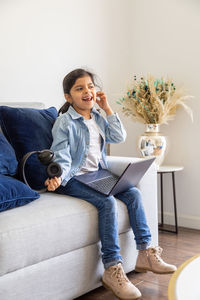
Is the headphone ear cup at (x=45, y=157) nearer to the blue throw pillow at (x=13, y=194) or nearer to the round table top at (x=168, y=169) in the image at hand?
the blue throw pillow at (x=13, y=194)

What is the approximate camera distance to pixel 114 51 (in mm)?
3277

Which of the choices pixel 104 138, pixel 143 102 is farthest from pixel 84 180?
pixel 143 102

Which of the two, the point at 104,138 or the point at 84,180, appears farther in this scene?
the point at 104,138

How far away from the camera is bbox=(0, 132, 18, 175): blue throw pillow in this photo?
1.82 metres

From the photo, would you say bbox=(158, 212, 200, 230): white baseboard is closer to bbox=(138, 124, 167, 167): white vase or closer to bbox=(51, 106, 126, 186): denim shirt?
bbox=(138, 124, 167, 167): white vase

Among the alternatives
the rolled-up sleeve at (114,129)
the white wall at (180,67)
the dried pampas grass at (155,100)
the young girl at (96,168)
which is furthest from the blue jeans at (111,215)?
the white wall at (180,67)

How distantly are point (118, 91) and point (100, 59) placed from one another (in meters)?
0.32

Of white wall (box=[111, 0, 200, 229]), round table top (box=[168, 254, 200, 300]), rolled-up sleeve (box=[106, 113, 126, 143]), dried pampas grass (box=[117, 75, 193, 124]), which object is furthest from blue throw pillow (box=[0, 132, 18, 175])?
white wall (box=[111, 0, 200, 229])

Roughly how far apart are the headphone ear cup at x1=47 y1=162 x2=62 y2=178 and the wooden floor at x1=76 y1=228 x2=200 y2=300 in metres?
0.58

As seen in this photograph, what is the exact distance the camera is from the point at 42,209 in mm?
1637

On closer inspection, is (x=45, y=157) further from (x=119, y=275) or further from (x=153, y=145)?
(x=153, y=145)

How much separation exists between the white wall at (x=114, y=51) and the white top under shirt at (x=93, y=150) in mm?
678

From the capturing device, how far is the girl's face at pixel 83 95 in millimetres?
2117

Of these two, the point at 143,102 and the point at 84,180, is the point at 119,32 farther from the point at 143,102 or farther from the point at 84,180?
the point at 84,180
